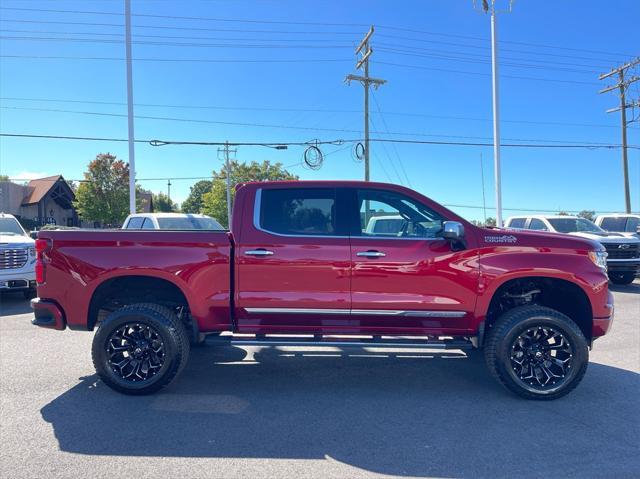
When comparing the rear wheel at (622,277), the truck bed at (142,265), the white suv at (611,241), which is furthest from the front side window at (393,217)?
the rear wheel at (622,277)

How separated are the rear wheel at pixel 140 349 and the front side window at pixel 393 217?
2.10 m

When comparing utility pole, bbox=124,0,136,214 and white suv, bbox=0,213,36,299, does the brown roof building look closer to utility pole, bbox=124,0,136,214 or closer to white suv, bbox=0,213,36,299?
utility pole, bbox=124,0,136,214

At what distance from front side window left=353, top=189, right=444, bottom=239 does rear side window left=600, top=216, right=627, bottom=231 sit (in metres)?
13.9

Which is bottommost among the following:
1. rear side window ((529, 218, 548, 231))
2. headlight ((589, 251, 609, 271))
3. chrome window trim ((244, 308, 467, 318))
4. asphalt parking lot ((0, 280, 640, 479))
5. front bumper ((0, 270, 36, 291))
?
asphalt parking lot ((0, 280, 640, 479))

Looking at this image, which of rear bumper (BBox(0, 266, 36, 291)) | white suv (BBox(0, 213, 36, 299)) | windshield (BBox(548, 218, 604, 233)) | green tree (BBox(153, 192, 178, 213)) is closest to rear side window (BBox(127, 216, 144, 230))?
white suv (BBox(0, 213, 36, 299))

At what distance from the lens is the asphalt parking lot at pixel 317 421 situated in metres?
3.15

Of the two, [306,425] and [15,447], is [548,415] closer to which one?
[306,425]

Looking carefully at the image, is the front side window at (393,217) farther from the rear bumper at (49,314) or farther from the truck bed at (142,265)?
→ the rear bumper at (49,314)

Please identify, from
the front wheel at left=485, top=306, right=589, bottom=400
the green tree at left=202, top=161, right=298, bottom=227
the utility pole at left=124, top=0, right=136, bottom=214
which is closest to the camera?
the front wheel at left=485, top=306, right=589, bottom=400

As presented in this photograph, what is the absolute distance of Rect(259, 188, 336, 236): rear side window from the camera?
14.6ft

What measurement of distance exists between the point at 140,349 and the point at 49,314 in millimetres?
1017

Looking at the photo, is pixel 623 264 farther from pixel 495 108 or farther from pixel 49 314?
pixel 49 314

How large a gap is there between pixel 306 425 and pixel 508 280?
7.79ft

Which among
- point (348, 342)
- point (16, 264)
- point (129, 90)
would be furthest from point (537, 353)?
point (129, 90)
